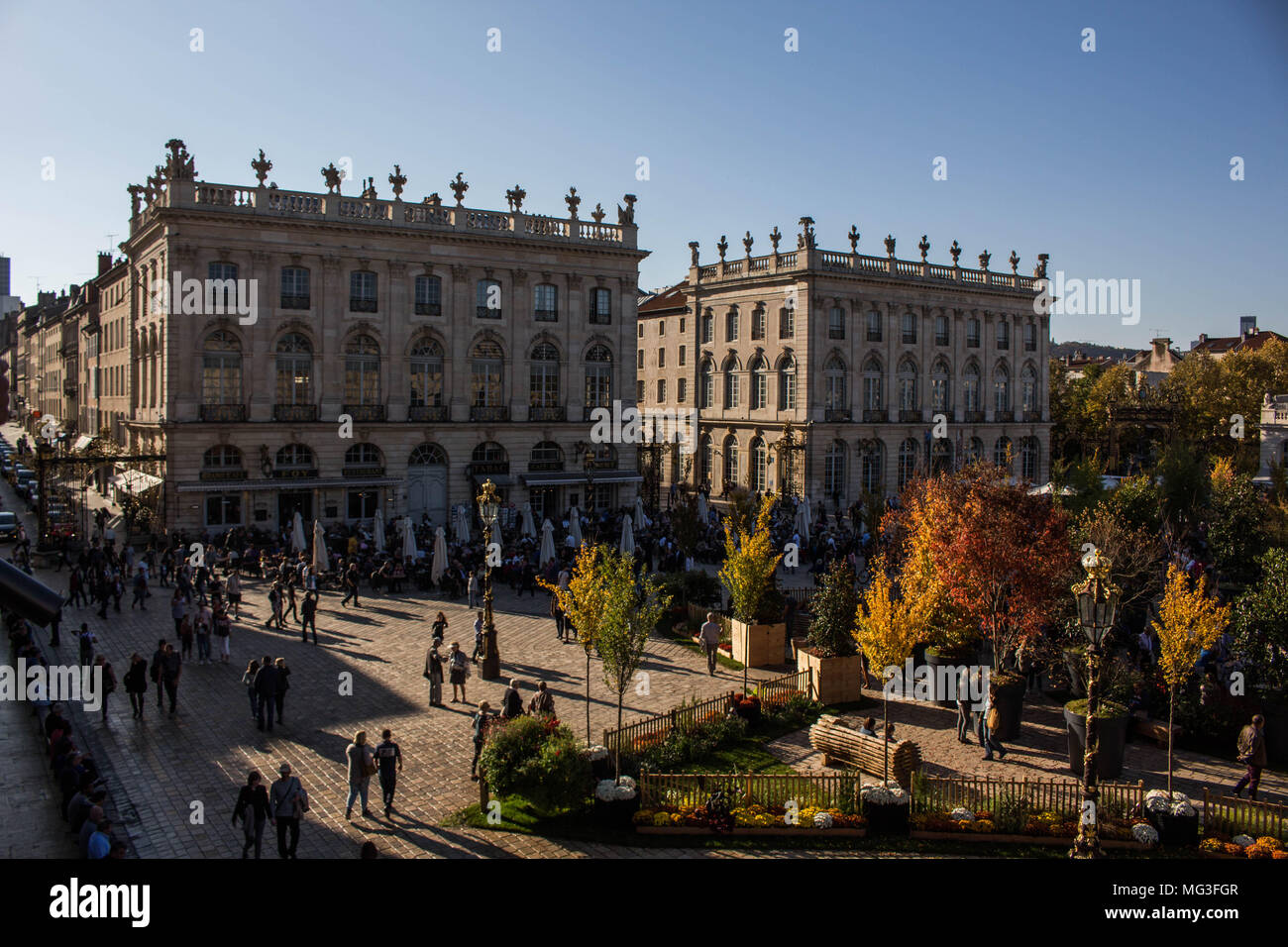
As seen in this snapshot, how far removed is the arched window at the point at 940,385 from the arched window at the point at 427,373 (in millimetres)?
34708

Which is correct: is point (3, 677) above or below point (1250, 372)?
below

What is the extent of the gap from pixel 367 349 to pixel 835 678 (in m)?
30.1

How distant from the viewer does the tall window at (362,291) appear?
140ft

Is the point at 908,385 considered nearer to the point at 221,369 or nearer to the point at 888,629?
the point at 221,369

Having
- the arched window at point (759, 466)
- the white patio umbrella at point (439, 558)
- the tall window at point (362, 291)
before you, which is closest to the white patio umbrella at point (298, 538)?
the white patio umbrella at point (439, 558)

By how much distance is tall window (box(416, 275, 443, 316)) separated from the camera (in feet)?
145

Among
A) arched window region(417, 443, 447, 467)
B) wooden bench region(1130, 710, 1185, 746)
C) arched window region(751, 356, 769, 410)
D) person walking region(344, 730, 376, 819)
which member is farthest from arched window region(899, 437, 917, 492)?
person walking region(344, 730, 376, 819)

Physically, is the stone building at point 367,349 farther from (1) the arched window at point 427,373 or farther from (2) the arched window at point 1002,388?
(2) the arched window at point 1002,388

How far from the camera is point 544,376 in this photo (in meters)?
47.6

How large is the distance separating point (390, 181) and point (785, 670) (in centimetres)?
3137

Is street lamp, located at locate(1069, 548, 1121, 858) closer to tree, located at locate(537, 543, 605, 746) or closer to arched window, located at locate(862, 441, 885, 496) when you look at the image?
tree, located at locate(537, 543, 605, 746)
